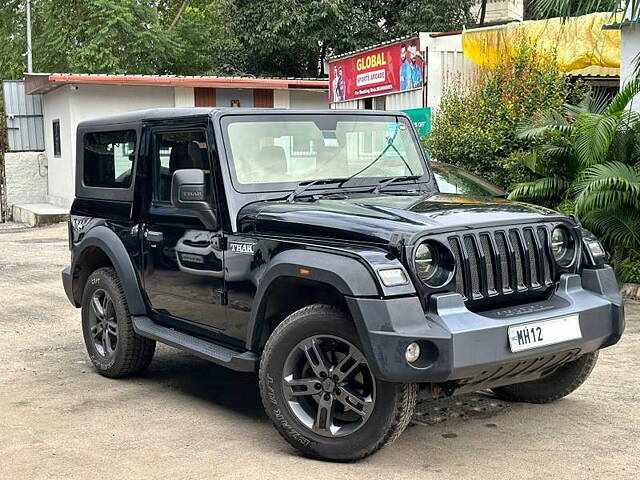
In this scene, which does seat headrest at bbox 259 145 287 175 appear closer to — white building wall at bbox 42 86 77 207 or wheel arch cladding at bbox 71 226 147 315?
wheel arch cladding at bbox 71 226 147 315

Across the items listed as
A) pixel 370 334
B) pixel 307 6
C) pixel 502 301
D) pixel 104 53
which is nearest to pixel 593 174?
pixel 502 301

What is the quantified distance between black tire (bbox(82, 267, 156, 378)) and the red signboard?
9.48 metres

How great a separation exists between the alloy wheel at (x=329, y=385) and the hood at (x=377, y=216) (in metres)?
0.57

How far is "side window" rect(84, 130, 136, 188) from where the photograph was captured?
6.20 m

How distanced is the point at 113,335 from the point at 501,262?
313cm

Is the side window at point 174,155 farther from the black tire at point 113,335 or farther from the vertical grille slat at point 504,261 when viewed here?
the vertical grille slat at point 504,261

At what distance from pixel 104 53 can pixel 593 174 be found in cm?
2358

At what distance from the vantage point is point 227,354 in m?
5.08

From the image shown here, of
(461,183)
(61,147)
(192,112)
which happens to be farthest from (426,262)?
(61,147)

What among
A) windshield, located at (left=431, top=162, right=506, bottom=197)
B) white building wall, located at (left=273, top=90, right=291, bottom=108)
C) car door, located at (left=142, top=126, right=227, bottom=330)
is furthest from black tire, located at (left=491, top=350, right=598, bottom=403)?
white building wall, located at (left=273, top=90, right=291, bottom=108)

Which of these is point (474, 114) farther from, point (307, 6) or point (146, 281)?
point (307, 6)

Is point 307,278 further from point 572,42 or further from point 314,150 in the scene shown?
point 572,42

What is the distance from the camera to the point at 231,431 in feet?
16.7

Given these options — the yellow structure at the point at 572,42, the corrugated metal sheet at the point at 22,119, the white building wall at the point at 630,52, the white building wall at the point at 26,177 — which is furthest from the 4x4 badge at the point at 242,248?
the corrugated metal sheet at the point at 22,119
